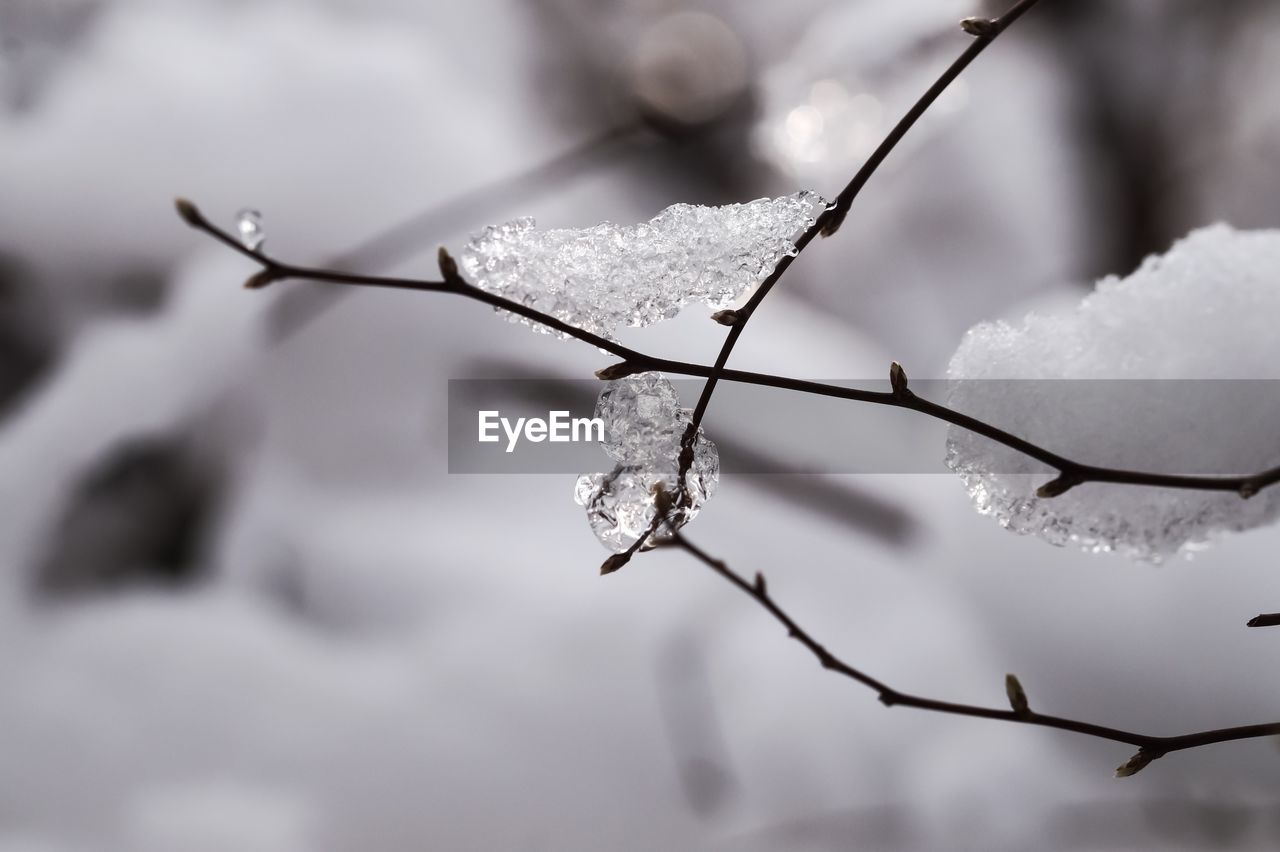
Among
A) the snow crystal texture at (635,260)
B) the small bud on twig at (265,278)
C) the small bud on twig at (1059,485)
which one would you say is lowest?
the small bud on twig at (1059,485)

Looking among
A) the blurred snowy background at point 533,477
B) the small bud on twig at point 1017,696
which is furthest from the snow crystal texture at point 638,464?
the blurred snowy background at point 533,477

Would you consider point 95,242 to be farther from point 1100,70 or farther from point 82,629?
point 1100,70

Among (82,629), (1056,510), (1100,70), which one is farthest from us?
(1100,70)

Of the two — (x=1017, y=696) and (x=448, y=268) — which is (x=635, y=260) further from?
(x=1017, y=696)

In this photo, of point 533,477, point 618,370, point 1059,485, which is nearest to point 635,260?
point 618,370

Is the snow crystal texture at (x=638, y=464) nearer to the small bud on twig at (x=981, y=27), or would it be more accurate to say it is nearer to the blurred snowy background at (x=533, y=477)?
the small bud on twig at (x=981, y=27)

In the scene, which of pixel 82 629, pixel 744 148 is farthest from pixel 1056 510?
pixel 82 629
